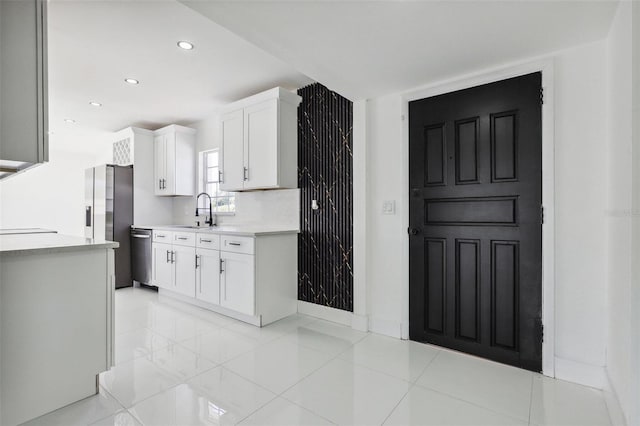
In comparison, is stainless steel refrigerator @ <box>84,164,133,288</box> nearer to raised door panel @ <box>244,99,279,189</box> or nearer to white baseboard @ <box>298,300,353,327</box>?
raised door panel @ <box>244,99,279,189</box>

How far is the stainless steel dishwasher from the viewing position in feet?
14.5

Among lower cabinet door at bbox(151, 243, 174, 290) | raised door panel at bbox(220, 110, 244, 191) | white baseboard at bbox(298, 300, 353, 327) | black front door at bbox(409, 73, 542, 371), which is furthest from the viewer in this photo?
lower cabinet door at bbox(151, 243, 174, 290)

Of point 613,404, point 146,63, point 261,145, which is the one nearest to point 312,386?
point 613,404

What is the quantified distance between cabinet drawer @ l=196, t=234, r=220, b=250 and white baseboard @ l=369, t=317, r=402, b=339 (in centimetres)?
178

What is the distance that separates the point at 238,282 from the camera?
10.2ft

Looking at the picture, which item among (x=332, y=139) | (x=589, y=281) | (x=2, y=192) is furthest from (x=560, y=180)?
(x=2, y=192)

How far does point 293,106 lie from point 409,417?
9.94 ft

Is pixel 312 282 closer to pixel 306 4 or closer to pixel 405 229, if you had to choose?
pixel 405 229

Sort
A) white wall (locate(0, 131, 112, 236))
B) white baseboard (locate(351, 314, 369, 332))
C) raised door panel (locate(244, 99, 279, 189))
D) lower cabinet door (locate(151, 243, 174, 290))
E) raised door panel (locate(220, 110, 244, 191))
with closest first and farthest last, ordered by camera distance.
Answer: white baseboard (locate(351, 314, 369, 332))
raised door panel (locate(244, 99, 279, 189))
raised door panel (locate(220, 110, 244, 191))
lower cabinet door (locate(151, 243, 174, 290))
white wall (locate(0, 131, 112, 236))

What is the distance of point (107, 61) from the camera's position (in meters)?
2.96

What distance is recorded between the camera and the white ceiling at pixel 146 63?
7.52 feet

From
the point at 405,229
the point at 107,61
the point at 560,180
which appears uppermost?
the point at 107,61

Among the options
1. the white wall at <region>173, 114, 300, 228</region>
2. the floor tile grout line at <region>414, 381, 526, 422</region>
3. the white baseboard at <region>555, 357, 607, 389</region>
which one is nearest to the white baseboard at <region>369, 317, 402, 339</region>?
the floor tile grout line at <region>414, 381, 526, 422</region>

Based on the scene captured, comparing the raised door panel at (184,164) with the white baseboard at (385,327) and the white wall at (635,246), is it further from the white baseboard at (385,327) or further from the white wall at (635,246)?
the white wall at (635,246)
